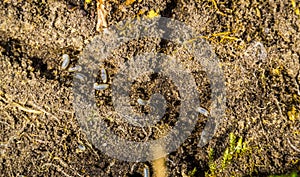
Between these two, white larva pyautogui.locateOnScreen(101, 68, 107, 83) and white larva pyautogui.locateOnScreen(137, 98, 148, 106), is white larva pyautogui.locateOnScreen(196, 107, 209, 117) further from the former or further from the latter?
white larva pyautogui.locateOnScreen(101, 68, 107, 83)

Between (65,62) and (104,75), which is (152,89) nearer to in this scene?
(104,75)

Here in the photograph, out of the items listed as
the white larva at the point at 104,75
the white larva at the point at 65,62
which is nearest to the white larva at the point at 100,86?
the white larva at the point at 104,75

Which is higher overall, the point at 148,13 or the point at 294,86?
the point at 148,13

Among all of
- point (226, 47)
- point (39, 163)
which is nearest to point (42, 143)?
point (39, 163)

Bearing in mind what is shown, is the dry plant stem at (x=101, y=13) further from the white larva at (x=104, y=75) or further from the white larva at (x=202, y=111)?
the white larva at (x=202, y=111)

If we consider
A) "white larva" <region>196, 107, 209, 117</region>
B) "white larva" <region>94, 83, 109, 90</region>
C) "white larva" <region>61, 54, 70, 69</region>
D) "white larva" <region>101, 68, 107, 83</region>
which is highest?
"white larva" <region>61, 54, 70, 69</region>

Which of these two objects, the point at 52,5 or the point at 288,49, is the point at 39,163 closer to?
the point at 52,5

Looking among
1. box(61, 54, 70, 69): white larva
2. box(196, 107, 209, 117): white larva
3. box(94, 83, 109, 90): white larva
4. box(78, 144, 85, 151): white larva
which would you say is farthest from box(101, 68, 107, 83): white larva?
box(196, 107, 209, 117): white larva

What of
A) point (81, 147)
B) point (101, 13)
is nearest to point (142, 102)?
point (81, 147)

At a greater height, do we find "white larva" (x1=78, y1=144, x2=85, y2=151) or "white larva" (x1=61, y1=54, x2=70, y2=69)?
"white larva" (x1=61, y1=54, x2=70, y2=69)
